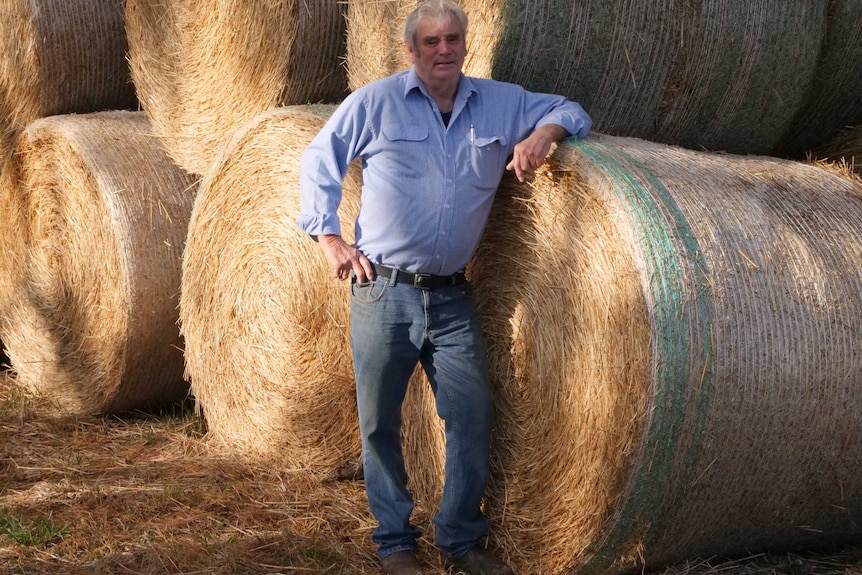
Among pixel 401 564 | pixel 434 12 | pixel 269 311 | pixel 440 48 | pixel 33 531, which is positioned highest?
pixel 434 12

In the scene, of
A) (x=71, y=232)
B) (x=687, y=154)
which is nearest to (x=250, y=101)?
(x=71, y=232)

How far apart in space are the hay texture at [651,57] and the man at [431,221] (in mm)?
303

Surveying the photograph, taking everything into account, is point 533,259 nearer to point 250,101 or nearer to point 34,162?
point 250,101

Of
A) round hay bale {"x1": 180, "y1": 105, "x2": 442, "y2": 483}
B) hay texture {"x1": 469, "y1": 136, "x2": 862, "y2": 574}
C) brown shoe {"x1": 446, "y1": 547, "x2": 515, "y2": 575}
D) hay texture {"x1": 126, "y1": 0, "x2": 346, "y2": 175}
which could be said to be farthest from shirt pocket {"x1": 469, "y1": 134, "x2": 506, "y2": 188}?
hay texture {"x1": 126, "y1": 0, "x2": 346, "y2": 175}

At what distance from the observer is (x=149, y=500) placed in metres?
4.61

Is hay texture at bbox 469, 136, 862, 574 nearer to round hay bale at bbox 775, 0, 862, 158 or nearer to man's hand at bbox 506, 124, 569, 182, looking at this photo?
man's hand at bbox 506, 124, 569, 182

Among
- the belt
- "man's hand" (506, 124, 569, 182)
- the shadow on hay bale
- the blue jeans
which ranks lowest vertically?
the blue jeans

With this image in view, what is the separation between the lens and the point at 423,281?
3.80 metres

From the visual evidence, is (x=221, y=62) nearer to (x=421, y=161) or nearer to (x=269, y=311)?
(x=269, y=311)

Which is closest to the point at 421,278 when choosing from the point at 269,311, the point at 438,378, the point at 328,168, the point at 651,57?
the point at 438,378

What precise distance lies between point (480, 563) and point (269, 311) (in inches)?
61.8

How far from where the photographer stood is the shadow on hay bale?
4125 mm

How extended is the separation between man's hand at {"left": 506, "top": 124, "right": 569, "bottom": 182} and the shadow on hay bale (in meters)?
0.49

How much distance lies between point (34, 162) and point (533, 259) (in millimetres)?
3469
